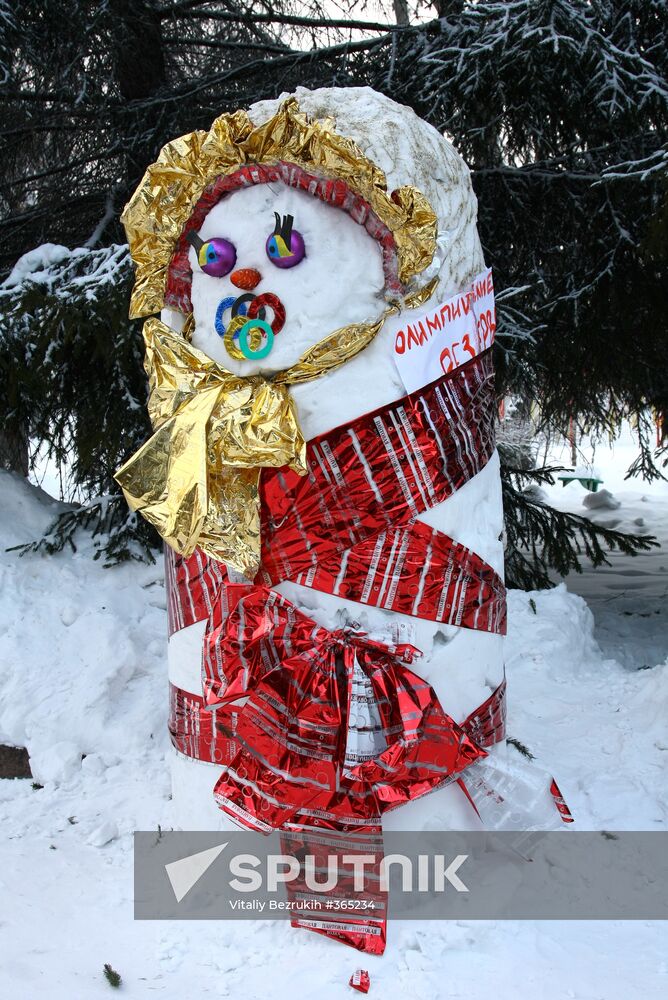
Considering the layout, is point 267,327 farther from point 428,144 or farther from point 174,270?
point 428,144

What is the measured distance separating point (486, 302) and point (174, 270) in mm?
1081

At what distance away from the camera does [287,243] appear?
284 centimetres

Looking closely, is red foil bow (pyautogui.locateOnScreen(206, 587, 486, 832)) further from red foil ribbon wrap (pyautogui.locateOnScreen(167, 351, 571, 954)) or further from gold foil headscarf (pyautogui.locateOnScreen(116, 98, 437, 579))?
gold foil headscarf (pyautogui.locateOnScreen(116, 98, 437, 579))

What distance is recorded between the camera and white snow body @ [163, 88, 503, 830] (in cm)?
285

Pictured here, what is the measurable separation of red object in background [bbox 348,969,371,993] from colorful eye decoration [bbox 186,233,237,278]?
2167mm

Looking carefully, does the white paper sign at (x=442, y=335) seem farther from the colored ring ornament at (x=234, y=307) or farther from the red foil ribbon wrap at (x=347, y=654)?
the colored ring ornament at (x=234, y=307)

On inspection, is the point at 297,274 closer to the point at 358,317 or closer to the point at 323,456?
the point at 358,317

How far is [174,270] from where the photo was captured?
3117 mm

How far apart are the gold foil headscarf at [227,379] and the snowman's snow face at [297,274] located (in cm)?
6

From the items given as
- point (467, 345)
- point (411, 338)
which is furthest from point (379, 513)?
point (467, 345)

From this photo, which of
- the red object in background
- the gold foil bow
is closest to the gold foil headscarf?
the gold foil bow

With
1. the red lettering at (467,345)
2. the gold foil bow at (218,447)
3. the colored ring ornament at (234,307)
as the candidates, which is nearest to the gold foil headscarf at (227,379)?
the gold foil bow at (218,447)

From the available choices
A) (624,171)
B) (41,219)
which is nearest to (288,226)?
(624,171)

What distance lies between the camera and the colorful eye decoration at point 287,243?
284cm
